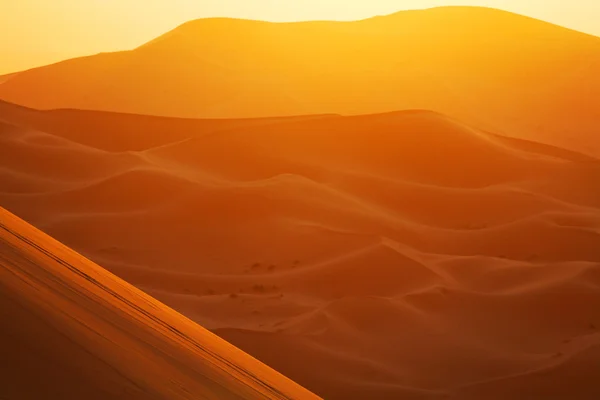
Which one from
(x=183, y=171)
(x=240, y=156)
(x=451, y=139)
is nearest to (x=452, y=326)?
(x=183, y=171)

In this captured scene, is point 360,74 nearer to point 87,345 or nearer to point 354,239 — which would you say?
point 354,239

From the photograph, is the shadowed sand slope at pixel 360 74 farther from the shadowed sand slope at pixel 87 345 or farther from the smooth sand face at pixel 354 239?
the shadowed sand slope at pixel 87 345

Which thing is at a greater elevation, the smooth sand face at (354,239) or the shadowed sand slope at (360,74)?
the smooth sand face at (354,239)

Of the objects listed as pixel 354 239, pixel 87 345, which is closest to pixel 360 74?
pixel 354 239

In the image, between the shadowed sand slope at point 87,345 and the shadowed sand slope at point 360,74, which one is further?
the shadowed sand slope at point 360,74

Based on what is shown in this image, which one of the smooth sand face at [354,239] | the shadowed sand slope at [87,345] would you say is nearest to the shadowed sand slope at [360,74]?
the smooth sand face at [354,239]

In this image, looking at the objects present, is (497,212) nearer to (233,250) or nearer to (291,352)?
(233,250)
